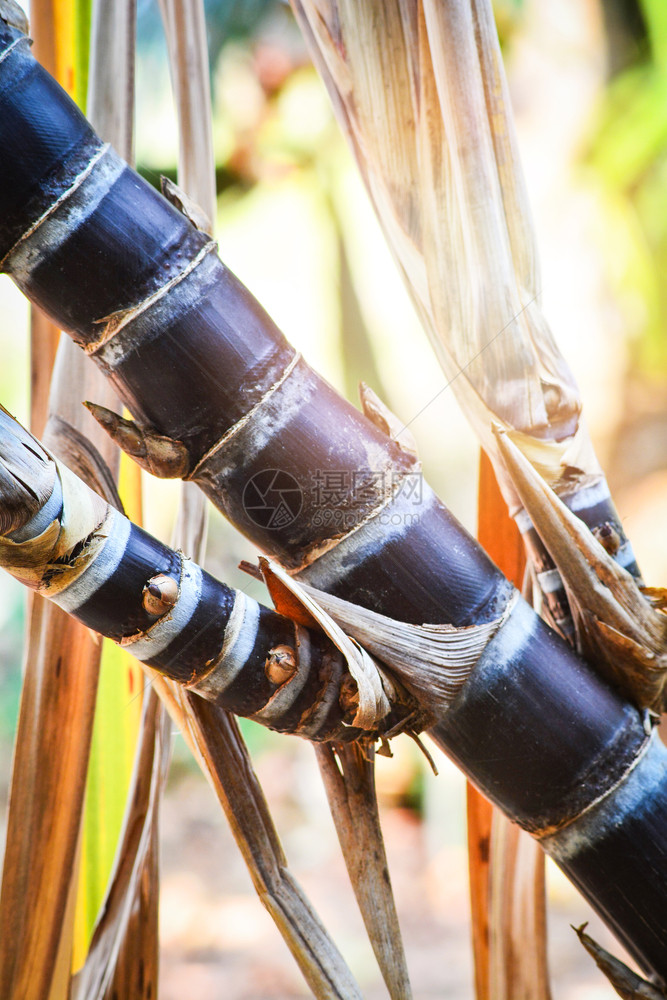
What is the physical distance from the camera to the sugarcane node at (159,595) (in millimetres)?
297

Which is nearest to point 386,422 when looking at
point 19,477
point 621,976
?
point 19,477

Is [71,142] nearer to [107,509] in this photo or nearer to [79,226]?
[79,226]

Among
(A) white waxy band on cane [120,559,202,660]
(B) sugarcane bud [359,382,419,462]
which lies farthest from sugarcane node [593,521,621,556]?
(A) white waxy band on cane [120,559,202,660]

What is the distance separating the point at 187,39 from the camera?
1.60ft

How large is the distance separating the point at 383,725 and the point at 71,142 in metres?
0.29

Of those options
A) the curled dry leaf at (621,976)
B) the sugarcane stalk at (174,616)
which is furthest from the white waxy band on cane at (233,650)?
the curled dry leaf at (621,976)

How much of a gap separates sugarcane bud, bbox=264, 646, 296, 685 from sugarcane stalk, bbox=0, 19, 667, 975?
0.16ft

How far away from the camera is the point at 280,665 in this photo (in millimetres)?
319

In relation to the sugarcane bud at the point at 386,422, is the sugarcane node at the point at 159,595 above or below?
above

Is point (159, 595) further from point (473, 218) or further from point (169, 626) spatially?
point (473, 218)

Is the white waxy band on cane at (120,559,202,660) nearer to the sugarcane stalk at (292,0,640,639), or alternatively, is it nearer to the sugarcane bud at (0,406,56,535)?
the sugarcane bud at (0,406,56,535)

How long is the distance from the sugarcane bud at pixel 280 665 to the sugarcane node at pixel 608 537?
19 cm

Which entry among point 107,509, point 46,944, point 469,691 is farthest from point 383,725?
point 46,944

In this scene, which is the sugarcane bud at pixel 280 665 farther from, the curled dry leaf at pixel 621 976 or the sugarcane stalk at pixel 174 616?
the curled dry leaf at pixel 621 976
